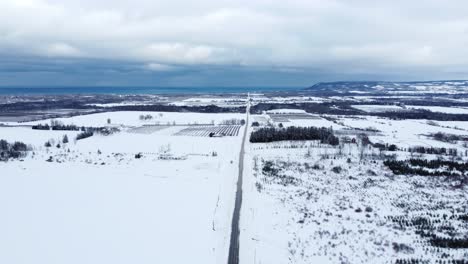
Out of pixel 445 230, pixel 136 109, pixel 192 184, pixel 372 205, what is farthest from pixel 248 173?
pixel 136 109

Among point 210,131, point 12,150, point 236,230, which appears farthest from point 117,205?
point 210,131

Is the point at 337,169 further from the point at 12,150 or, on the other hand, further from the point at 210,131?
the point at 12,150

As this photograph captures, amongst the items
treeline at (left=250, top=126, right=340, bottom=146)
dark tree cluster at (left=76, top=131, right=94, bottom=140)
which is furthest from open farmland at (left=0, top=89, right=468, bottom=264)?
dark tree cluster at (left=76, top=131, right=94, bottom=140)

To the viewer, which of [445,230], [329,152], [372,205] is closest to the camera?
[445,230]

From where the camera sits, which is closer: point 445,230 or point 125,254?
point 125,254

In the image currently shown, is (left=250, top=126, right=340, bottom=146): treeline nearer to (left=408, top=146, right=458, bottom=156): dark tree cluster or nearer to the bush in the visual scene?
(left=408, top=146, right=458, bottom=156): dark tree cluster

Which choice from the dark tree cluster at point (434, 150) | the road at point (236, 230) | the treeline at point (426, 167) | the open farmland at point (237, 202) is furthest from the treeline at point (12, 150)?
the dark tree cluster at point (434, 150)

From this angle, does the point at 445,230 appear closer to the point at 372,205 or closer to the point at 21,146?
the point at 372,205

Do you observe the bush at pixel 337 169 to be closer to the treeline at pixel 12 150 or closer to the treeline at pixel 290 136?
the treeline at pixel 290 136
